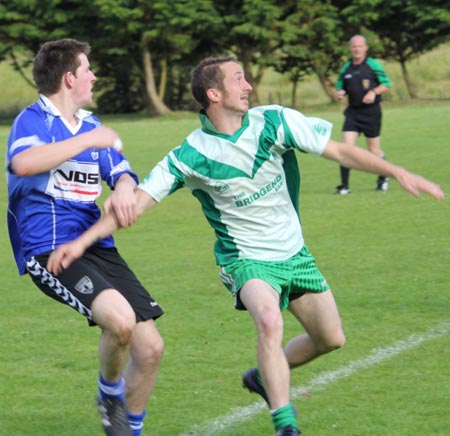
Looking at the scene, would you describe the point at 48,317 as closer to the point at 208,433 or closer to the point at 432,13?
the point at 208,433

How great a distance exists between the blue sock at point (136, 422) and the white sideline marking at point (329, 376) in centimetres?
30

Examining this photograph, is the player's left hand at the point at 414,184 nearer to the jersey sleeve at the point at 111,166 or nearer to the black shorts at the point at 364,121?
the jersey sleeve at the point at 111,166

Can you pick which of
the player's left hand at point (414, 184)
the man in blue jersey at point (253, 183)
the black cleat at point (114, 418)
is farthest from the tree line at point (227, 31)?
the black cleat at point (114, 418)

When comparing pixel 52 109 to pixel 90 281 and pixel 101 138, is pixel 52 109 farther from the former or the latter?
pixel 90 281

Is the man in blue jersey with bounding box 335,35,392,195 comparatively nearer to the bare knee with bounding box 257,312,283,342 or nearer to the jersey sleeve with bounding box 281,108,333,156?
the jersey sleeve with bounding box 281,108,333,156

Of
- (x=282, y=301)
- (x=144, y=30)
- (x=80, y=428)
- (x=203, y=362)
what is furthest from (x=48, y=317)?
(x=144, y=30)

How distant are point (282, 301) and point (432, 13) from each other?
4206 cm

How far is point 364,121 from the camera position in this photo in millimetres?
16297

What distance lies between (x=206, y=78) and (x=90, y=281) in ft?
4.24

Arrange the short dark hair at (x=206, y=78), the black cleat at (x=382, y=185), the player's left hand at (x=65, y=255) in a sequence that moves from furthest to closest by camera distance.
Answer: the black cleat at (x=382, y=185), the short dark hair at (x=206, y=78), the player's left hand at (x=65, y=255)

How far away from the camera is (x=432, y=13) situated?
4603 cm

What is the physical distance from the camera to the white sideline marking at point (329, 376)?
589 cm

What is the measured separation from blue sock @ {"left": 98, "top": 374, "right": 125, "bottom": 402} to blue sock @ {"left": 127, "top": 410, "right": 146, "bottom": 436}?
0.41 ft

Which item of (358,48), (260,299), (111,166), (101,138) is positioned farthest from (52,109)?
(358,48)
